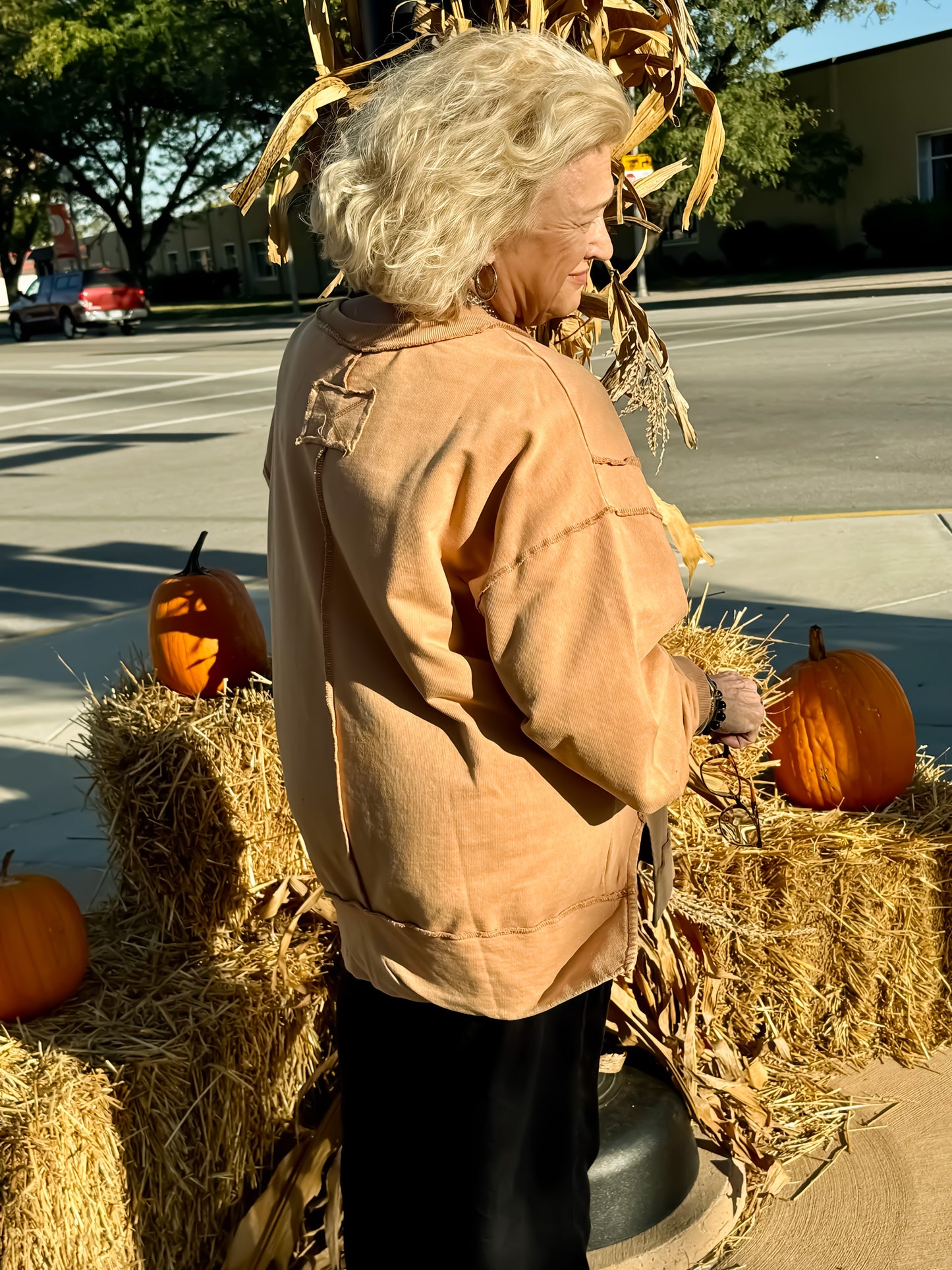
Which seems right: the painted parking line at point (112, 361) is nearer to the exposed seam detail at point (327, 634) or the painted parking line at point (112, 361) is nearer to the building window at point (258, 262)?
the exposed seam detail at point (327, 634)

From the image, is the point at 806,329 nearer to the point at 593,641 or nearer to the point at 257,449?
the point at 257,449

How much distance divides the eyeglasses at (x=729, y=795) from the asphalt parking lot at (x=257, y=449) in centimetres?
475

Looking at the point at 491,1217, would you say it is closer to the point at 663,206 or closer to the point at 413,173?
the point at 413,173

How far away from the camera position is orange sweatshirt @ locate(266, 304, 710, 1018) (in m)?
1.53

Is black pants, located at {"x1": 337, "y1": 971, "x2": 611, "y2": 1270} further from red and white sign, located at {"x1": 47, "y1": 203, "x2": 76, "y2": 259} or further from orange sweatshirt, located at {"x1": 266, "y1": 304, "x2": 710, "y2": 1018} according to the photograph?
red and white sign, located at {"x1": 47, "y1": 203, "x2": 76, "y2": 259}

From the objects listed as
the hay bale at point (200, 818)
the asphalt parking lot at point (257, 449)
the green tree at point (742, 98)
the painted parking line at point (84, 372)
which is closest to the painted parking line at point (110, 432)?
the asphalt parking lot at point (257, 449)

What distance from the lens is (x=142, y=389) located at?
18.6m

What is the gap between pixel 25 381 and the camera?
2184 centimetres

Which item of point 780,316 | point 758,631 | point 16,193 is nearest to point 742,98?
point 780,316

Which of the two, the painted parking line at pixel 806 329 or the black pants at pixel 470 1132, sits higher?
the painted parking line at pixel 806 329

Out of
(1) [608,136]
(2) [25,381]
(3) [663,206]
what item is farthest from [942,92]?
(1) [608,136]

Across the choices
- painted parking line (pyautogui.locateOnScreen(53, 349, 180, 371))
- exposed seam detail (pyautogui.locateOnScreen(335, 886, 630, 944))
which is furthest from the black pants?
painted parking line (pyautogui.locateOnScreen(53, 349, 180, 371))

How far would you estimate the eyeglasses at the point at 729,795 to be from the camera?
8.91 ft

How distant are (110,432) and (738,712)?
13.1 meters
